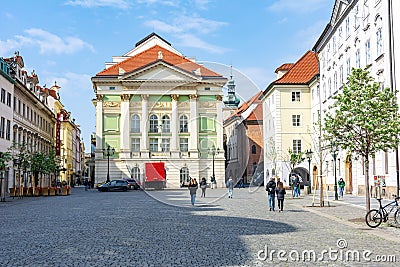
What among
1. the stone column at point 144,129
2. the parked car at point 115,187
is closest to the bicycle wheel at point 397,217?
the parked car at point 115,187

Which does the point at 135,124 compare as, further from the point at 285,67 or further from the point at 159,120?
the point at 285,67

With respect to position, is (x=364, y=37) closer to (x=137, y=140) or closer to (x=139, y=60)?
(x=137, y=140)

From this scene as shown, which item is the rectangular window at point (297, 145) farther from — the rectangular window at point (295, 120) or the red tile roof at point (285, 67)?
the red tile roof at point (285, 67)

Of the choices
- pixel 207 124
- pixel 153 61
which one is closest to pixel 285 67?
pixel 207 124

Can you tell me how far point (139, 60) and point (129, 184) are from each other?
947 inches

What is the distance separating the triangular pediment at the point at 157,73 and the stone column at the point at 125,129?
298cm

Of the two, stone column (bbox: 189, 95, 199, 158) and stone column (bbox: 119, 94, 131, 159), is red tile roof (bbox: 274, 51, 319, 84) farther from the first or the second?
stone column (bbox: 119, 94, 131, 159)

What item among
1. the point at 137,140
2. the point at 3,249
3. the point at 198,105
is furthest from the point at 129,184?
the point at 3,249

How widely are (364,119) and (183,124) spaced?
53872 millimetres

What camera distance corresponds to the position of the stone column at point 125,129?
70.4 metres

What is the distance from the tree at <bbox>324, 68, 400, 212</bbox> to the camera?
19531 millimetres

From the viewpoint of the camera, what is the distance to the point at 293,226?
18234 mm

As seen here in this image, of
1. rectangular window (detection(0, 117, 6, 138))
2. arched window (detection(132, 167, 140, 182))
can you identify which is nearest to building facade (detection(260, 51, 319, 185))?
arched window (detection(132, 167, 140, 182))

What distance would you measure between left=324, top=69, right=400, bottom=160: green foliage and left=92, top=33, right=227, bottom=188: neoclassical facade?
162ft
